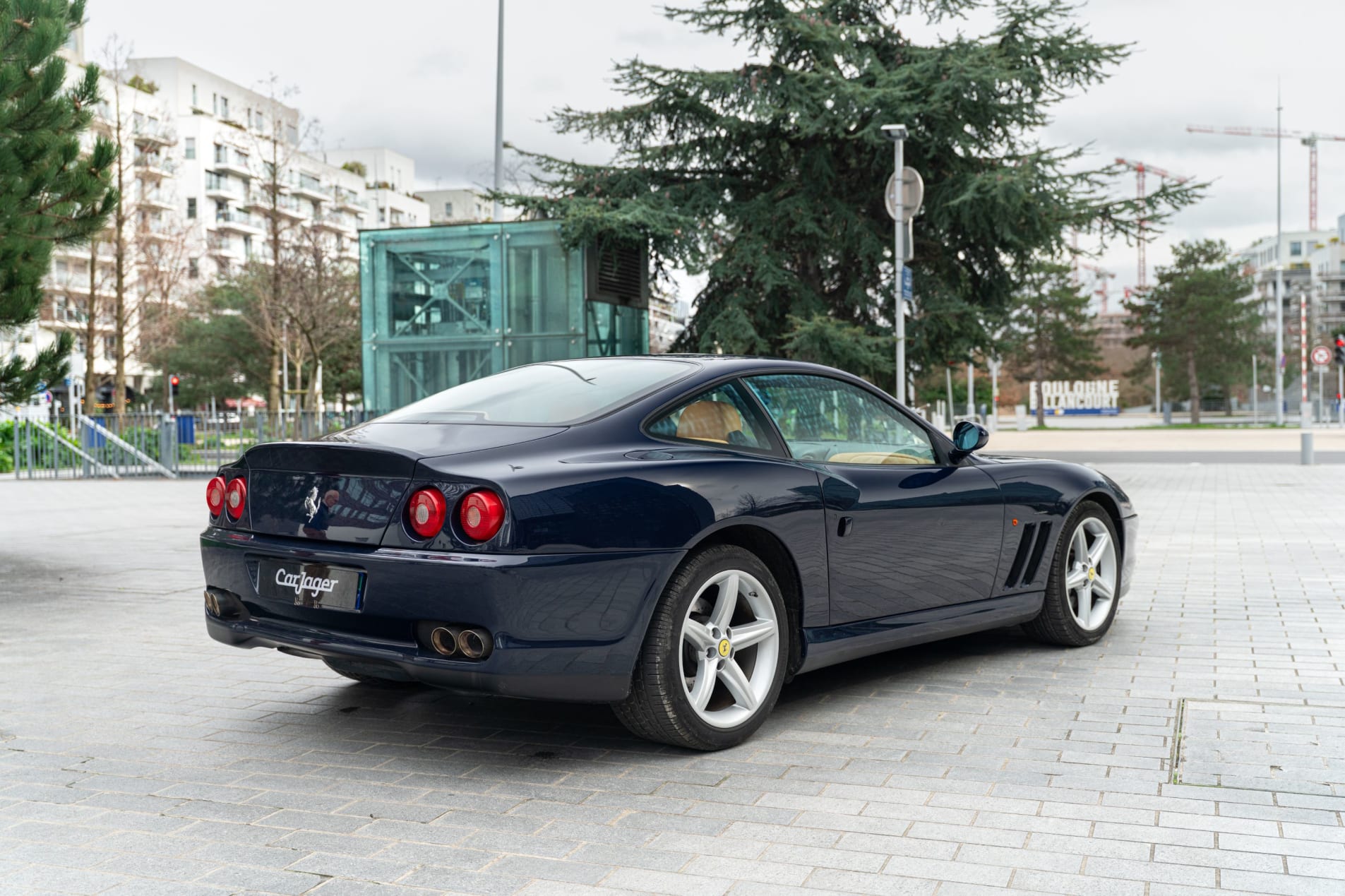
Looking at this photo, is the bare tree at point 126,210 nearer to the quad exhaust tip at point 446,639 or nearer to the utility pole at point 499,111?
the utility pole at point 499,111

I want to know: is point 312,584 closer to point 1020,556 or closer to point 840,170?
point 1020,556

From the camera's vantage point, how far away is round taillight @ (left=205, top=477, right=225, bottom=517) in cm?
472

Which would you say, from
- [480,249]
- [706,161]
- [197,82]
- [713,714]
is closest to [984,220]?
[706,161]

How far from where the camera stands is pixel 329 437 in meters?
4.63

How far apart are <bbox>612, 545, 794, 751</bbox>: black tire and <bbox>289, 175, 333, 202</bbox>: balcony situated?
9982 cm

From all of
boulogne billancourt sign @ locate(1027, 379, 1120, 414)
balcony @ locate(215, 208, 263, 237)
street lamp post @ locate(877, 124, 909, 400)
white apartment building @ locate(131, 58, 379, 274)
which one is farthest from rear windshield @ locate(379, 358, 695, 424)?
boulogne billancourt sign @ locate(1027, 379, 1120, 414)

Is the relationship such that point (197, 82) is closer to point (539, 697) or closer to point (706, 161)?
point (706, 161)

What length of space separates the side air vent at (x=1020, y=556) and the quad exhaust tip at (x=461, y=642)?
2.76 meters

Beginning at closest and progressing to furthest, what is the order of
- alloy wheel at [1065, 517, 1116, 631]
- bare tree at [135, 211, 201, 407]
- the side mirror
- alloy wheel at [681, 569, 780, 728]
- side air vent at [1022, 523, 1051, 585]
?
alloy wheel at [681, 569, 780, 728] < the side mirror < side air vent at [1022, 523, 1051, 585] < alloy wheel at [1065, 517, 1116, 631] < bare tree at [135, 211, 201, 407]

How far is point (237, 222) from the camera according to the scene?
92.1m

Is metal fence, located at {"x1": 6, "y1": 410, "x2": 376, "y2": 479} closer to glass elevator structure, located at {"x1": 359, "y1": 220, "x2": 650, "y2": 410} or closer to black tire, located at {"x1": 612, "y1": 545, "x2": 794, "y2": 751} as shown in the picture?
glass elevator structure, located at {"x1": 359, "y1": 220, "x2": 650, "y2": 410}

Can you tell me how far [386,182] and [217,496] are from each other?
11430 cm

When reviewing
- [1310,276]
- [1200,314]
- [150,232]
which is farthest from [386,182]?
[1310,276]

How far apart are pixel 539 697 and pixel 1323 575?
7.04 metres
